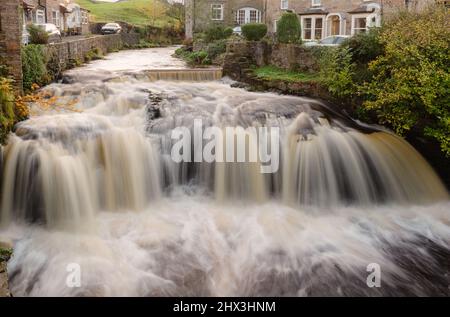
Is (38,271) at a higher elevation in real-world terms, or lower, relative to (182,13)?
lower

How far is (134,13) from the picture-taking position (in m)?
62.1

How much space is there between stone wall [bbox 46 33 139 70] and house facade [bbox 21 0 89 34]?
4.85 metres

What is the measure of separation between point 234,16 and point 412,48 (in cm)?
3281

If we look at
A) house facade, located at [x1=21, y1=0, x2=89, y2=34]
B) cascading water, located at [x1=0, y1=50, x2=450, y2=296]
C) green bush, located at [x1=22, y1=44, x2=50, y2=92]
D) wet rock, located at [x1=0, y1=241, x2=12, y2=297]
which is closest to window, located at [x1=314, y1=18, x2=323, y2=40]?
house facade, located at [x1=21, y1=0, x2=89, y2=34]

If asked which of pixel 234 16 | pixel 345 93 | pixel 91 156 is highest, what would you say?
pixel 234 16

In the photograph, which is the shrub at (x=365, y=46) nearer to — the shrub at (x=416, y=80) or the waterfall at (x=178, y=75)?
the shrub at (x=416, y=80)

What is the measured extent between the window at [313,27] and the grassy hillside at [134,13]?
19646mm

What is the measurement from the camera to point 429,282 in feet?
29.3

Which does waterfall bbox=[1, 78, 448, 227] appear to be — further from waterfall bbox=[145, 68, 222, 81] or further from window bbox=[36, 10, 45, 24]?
window bbox=[36, 10, 45, 24]

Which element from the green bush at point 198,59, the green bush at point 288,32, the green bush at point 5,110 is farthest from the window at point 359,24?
the green bush at point 5,110

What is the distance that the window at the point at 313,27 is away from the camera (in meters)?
35.0

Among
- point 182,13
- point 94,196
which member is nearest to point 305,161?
point 94,196

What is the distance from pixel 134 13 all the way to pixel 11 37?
51.8 meters

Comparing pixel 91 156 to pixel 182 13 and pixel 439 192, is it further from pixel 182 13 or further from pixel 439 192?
pixel 182 13
